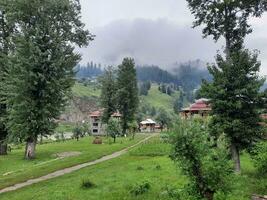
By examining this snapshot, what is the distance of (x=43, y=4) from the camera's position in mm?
52375

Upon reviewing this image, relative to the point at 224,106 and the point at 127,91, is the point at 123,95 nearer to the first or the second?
the point at 127,91

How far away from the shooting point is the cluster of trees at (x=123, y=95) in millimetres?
106750

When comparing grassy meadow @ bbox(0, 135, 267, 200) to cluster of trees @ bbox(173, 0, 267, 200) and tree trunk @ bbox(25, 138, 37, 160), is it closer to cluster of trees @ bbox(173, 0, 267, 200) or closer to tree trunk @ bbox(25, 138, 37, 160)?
cluster of trees @ bbox(173, 0, 267, 200)

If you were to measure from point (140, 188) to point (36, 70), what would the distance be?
96.2 feet

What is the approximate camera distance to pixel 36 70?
167 ft

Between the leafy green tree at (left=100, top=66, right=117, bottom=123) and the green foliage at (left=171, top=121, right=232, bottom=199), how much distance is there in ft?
295

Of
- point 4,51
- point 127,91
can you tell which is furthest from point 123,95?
point 4,51

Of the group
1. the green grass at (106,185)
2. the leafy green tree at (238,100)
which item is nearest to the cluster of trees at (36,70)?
the green grass at (106,185)

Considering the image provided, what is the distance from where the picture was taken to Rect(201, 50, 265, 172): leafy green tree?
31.1 m

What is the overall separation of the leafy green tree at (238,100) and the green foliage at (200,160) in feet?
39.3

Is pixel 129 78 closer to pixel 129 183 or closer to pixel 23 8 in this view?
pixel 23 8

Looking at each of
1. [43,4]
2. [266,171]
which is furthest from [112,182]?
[43,4]

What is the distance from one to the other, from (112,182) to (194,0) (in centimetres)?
1825

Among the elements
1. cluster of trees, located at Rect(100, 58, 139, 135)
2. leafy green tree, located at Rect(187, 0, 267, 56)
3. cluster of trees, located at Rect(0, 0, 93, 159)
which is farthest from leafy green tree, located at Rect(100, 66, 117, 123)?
leafy green tree, located at Rect(187, 0, 267, 56)
